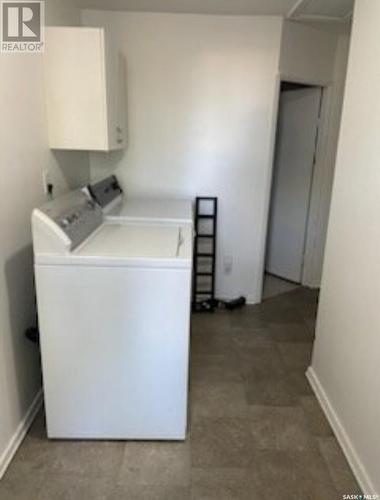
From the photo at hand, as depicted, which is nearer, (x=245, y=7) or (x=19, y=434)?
(x=19, y=434)

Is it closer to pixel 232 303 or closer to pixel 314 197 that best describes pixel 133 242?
pixel 232 303

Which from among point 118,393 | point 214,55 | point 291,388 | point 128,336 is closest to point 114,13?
point 214,55

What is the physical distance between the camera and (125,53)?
9.96ft

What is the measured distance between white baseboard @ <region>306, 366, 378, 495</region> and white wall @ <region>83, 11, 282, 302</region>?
4.55 feet

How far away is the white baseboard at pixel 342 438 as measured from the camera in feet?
5.47

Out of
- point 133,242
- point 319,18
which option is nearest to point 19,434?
point 133,242

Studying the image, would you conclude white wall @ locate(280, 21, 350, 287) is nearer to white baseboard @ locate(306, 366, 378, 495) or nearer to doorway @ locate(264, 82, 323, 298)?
doorway @ locate(264, 82, 323, 298)

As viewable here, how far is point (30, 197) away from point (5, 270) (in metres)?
0.44

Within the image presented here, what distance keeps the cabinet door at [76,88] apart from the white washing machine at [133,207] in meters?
0.33

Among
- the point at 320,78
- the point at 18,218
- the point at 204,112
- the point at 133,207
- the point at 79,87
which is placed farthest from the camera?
the point at 320,78

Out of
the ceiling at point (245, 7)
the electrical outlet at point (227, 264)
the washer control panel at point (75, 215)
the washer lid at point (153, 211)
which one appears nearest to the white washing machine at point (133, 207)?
the washer lid at point (153, 211)

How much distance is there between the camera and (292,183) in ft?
13.2

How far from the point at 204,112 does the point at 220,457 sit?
2477 millimetres
